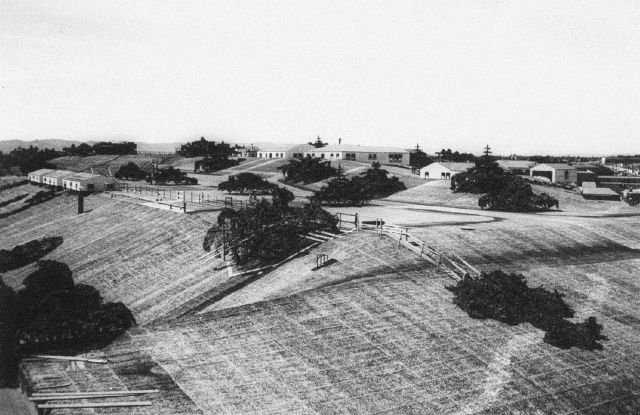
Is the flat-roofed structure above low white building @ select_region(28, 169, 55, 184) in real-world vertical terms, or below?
above

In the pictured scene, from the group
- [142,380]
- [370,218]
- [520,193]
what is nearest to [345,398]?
[142,380]

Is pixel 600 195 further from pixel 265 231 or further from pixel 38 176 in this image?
pixel 38 176

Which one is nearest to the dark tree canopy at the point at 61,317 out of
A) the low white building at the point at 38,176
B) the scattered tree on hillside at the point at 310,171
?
the scattered tree on hillside at the point at 310,171

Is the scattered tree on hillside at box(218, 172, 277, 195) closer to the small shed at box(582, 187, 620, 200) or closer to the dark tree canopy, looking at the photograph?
the small shed at box(582, 187, 620, 200)

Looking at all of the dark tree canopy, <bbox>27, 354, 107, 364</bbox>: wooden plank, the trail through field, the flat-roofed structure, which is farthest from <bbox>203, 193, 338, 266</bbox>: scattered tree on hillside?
the flat-roofed structure

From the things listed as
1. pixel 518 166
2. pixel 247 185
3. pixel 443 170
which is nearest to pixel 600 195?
pixel 443 170
